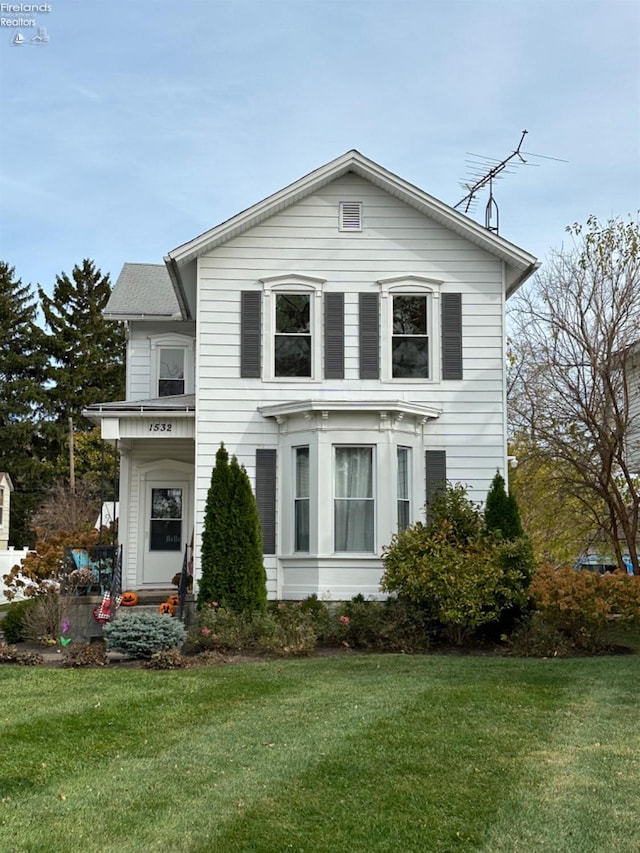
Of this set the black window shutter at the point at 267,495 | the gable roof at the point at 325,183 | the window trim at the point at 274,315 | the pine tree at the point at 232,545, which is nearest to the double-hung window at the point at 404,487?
the window trim at the point at 274,315

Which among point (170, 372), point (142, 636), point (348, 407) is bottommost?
point (142, 636)

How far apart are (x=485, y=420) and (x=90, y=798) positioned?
1101 cm

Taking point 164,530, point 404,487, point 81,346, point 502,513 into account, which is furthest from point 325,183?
point 81,346

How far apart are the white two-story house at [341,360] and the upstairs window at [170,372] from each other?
2116 millimetres

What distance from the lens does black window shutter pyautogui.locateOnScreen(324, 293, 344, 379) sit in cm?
1553

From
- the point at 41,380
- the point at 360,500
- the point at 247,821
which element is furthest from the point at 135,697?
the point at 41,380

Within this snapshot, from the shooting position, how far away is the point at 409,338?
1576 cm

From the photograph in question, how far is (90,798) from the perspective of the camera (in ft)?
19.1

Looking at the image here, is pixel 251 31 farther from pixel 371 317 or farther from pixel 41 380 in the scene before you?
pixel 41 380

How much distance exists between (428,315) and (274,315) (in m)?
2.77

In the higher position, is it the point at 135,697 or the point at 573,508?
the point at 573,508

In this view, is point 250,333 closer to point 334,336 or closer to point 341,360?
point 334,336

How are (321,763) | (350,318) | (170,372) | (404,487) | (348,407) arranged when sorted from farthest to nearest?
1. (170,372)
2. (350,318)
3. (404,487)
4. (348,407)
5. (321,763)

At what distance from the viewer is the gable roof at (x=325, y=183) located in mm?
15312
